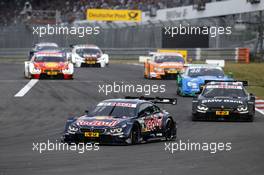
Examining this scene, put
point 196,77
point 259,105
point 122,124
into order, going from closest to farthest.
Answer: point 122,124, point 259,105, point 196,77

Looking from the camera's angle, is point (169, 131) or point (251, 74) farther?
point (251, 74)

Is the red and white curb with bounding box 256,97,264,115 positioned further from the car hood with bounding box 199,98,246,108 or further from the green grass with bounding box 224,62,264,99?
the car hood with bounding box 199,98,246,108

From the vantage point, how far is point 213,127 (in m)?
22.7

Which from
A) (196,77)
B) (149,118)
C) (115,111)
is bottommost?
(196,77)

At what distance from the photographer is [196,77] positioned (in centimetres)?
3241

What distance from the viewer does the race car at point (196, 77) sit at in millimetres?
31766

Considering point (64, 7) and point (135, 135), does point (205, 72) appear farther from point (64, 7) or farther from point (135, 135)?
point (64, 7)

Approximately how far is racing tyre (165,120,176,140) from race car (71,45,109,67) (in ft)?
99.0

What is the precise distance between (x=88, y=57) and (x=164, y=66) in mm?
11041

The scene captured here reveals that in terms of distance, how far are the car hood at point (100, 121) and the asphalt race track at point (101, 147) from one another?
675mm

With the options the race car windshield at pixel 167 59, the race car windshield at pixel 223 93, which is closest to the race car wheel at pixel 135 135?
the race car windshield at pixel 223 93

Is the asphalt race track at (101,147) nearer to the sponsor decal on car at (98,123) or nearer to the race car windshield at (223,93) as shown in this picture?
the sponsor decal on car at (98,123)

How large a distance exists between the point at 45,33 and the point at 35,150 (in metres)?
49.2

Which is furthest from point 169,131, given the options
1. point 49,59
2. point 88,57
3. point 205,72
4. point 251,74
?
point 88,57
